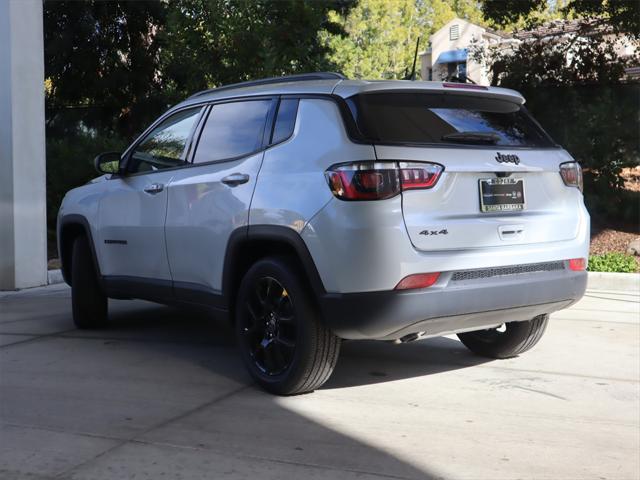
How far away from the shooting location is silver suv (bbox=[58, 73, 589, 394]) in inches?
182

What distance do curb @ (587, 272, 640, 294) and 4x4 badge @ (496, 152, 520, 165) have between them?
17.5ft

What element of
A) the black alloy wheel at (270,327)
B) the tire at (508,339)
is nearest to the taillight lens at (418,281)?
the black alloy wheel at (270,327)

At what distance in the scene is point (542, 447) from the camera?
4328mm

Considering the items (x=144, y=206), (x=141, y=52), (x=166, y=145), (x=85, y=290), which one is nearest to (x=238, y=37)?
(x=141, y=52)

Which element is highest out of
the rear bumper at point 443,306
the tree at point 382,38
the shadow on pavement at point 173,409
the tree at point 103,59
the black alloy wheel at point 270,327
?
the tree at point 382,38

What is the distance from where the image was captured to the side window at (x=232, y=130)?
5492 mm

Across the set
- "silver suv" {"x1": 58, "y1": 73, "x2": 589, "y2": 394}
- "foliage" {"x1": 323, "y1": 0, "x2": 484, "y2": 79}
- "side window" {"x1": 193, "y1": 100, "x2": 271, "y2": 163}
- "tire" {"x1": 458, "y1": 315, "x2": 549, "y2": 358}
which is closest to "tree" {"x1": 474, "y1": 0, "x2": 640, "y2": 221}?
"tire" {"x1": 458, "y1": 315, "x2": 549, "y2": 358}

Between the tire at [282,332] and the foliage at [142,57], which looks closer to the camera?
the tire at [282,332]

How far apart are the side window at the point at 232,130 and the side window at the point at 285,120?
0.14 m

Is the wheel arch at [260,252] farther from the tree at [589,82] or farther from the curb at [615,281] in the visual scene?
the tree at [589,82]

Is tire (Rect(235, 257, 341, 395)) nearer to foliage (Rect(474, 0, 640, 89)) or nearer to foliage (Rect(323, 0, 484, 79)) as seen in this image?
foliage (Rect(474, 0, 640, 89))

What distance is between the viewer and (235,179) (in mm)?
5375

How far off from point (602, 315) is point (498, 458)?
4.57m

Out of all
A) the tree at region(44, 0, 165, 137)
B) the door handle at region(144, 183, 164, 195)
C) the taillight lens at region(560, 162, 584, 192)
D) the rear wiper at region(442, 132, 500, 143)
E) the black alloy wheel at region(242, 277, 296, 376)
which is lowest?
the black alloy wheel at region(242, 277, 296, 376)
